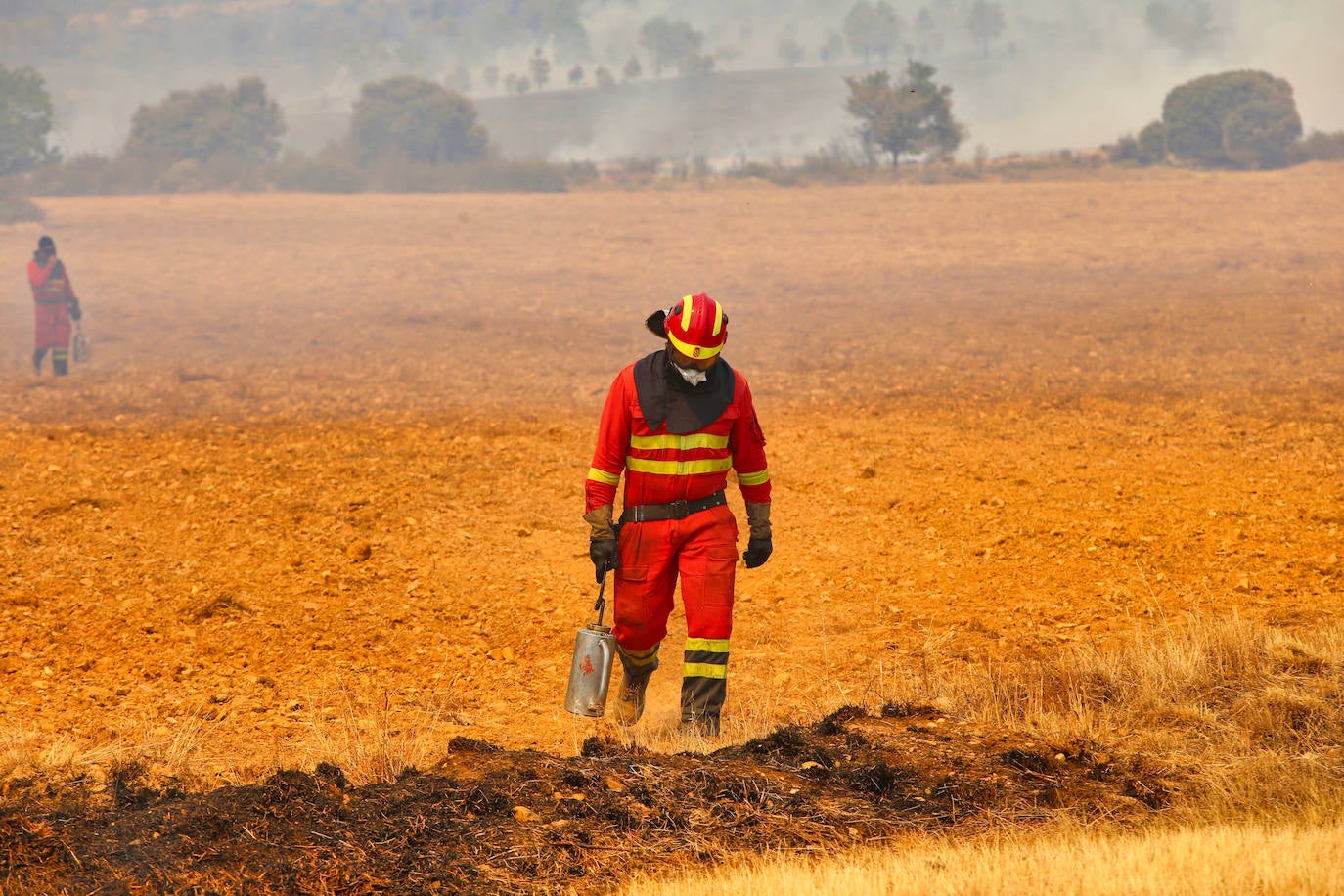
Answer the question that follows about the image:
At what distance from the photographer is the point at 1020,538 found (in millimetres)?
8555

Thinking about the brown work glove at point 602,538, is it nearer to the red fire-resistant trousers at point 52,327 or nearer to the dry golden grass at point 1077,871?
the dry golden grass at point 1077,871

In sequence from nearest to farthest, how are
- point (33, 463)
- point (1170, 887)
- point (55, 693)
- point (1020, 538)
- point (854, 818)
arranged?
point (1170, 887) < point (854, 818) < point (55, 693) < point (1020, 538) < point (33, 463)

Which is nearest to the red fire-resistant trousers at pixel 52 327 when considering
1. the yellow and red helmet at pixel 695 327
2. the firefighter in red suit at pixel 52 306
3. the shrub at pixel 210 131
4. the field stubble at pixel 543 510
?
the firefighter in red suit at pixel 52 306

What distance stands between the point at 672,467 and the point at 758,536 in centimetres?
58

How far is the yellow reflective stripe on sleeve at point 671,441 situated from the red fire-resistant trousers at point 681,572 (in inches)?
11.8

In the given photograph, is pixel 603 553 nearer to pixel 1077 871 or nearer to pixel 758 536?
pixel 758 536

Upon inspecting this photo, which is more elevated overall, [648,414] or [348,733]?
[648,414]

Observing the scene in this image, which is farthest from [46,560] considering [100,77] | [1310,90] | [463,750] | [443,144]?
[100,77]

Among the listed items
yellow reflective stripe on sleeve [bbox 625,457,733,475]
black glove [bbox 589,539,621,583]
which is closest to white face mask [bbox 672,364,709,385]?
yellow reflective stripe on sleeve [bbox 625,457,733,475]

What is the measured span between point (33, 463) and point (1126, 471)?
841cm

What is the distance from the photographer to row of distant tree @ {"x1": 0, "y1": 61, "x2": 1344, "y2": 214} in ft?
150

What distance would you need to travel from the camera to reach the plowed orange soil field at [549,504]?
6.57 m

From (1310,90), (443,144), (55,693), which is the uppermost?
(1310,90)

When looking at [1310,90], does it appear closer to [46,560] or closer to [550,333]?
[550,333]
